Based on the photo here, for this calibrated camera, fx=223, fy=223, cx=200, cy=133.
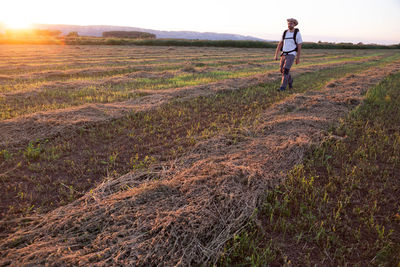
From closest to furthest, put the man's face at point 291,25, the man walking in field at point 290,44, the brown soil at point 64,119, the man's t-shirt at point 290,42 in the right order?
1. the brown soil at point 64,119
2. the man's face at point 291,25
3. the man walking in field at point 290,44
4. the man's t-shirt at point 290,42

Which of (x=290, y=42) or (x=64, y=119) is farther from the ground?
(x=290, y=42)

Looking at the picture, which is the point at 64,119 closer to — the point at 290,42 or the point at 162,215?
the point at 162,215

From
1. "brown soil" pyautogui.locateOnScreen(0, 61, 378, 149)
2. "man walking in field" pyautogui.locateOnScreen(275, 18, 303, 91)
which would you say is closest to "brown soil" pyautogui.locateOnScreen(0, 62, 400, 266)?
"brown soil" pyautogui.locateOnScreen(0, 61, 378, 149)

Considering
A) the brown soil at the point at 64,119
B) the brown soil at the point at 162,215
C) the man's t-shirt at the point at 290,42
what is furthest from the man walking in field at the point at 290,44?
the brown soil at the point at 162,215

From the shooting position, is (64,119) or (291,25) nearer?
(64,119)

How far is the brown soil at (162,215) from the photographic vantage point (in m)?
1.80

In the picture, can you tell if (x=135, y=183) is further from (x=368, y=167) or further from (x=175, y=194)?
(x=368, y=167)

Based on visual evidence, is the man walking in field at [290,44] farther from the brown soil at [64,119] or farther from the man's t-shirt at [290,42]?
the brown soil at [64,119]

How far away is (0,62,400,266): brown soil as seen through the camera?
1.80 metres

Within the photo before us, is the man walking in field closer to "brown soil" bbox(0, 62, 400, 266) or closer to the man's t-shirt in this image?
the man's t-shirt

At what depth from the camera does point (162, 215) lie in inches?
83.7

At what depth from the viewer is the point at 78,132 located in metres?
4.54

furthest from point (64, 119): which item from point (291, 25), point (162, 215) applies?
point (291, 25)

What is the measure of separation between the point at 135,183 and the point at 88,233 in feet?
2.97
